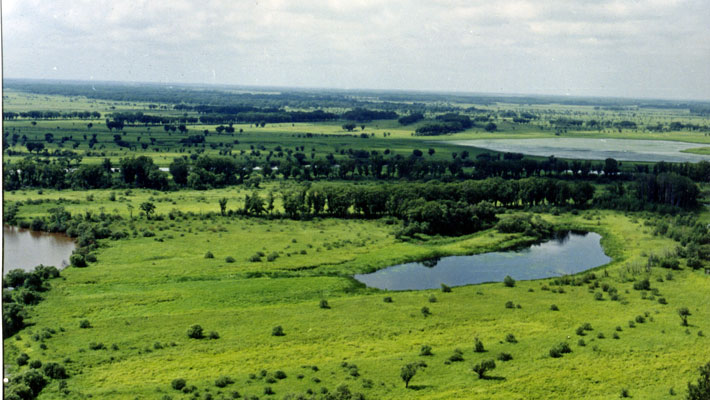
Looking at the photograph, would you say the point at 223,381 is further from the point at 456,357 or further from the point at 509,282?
the point at 509,282

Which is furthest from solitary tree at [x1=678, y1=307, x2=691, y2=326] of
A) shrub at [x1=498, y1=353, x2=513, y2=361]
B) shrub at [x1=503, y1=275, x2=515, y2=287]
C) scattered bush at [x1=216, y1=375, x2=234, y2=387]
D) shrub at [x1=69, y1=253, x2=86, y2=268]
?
shrub at [x1=69, y1=253, x2=86, y2=268]

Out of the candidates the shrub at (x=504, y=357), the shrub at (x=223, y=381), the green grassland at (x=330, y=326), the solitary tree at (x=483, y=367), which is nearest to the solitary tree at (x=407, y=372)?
the green grassland at (x=330, y=326)

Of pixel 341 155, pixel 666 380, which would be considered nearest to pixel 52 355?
pixel 666 380

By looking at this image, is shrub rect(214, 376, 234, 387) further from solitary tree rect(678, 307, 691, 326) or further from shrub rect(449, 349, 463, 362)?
solitary tree rect(678, 307, 691, 326)

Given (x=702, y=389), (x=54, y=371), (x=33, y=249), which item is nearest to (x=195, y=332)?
(x=54, y=371)

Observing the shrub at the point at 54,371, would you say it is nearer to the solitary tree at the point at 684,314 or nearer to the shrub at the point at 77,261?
the shrub at the point at 77,261

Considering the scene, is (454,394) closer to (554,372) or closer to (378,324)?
(554,372)
